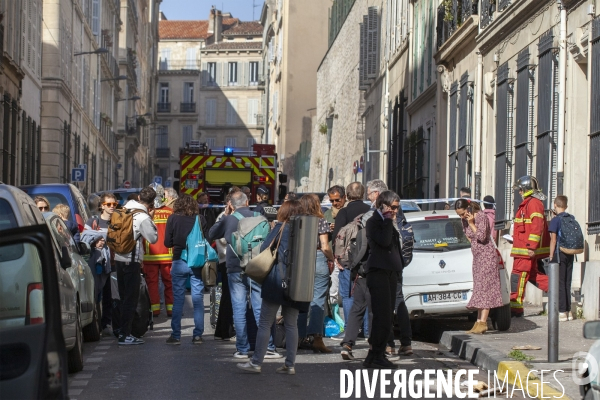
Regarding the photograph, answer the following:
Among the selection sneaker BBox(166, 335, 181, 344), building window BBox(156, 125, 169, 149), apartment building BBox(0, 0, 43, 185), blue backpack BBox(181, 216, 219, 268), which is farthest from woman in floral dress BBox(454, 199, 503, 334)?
building window BBox(156, 125, 169, 149)

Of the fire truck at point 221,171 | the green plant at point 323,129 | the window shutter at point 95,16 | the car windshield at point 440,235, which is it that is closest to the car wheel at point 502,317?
the car windshield at point 440,235

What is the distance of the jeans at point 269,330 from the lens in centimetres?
1083

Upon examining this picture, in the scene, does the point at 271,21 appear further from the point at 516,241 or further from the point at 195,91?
the point at 516,241

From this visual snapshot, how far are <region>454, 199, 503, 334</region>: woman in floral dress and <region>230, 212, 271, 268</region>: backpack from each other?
8.95 feet

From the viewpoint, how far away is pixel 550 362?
1076cm

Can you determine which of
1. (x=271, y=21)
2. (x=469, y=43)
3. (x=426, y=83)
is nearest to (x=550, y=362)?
(x=469, y=43)

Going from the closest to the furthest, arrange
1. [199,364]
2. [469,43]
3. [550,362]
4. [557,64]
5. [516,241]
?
[550,362]
[199,364]
[516,241]
[557,64]
[469,43]

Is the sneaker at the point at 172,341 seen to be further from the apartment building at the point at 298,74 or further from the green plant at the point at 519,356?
the apartment building at the point at 298,74

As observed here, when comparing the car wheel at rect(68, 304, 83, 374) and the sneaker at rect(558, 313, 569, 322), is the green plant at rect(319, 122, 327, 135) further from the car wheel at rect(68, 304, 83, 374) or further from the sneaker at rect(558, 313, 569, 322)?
the car wheel at rect(68, 304, 83, 374)

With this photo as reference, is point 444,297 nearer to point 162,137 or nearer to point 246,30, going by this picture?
point 162,137

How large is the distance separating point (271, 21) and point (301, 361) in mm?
81647

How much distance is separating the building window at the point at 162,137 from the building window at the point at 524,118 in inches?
3567

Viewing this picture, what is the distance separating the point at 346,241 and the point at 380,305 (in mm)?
1558

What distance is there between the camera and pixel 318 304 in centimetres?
1294
